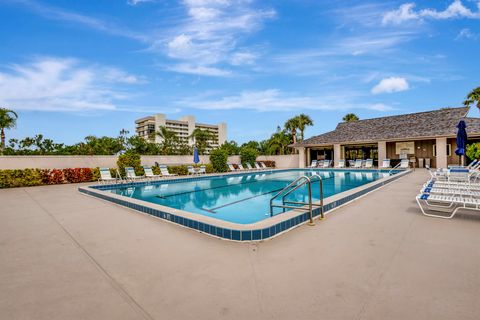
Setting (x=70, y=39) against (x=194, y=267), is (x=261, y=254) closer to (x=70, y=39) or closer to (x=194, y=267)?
(x=194, y=267)

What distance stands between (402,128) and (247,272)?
23.3 meters

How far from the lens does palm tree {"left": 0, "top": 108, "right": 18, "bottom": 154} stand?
88.0 feet

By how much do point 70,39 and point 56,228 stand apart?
13.1 meters

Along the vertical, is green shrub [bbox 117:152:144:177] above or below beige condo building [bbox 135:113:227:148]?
below

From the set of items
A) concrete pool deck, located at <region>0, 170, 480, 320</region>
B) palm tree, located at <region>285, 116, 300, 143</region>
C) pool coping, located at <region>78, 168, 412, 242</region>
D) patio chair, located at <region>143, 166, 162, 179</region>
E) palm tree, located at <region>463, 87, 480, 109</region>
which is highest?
palm tree, located at <region>463, 87, 480, 109</region>

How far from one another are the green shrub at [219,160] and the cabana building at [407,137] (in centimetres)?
915

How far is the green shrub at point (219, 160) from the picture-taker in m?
19.6

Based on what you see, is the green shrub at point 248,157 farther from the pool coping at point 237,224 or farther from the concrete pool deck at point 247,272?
the concrete pool deck at point 247,272

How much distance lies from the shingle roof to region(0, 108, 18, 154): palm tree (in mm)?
29417

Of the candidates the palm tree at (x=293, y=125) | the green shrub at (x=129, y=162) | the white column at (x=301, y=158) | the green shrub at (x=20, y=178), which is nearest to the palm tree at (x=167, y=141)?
the palm tree at (x=293, y=125)

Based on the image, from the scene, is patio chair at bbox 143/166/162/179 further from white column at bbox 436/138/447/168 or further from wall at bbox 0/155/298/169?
white column at bbox 436/138/447/168

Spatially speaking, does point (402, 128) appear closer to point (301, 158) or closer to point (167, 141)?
point (301, 158)

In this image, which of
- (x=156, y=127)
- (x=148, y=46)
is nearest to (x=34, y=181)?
(x=148, y=46)

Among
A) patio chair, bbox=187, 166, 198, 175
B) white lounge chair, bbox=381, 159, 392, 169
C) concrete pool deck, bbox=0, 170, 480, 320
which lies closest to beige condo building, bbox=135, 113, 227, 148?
patio chair, bbox=187, 166, 198, 175
